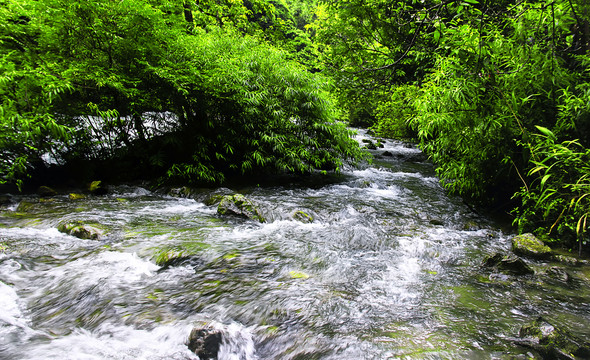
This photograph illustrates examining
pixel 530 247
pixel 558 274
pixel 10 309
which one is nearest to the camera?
pixel 10 309

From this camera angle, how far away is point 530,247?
12.9ft

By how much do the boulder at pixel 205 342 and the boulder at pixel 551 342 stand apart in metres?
2.43

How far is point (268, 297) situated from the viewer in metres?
2.88

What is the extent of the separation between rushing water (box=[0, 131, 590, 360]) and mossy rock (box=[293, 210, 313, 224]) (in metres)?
0.10

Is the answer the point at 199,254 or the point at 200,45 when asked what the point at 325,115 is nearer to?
the point at 200,45

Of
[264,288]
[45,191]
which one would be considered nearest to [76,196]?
[45,191]

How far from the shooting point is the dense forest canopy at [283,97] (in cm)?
→ 358

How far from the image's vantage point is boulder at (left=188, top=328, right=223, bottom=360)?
2125mm

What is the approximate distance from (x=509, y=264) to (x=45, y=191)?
8.32 meters

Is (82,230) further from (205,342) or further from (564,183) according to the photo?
(564,183)

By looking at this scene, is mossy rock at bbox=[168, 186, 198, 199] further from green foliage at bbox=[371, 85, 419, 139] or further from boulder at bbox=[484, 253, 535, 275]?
green foliage at bbox=[371, 85, 419, 139]

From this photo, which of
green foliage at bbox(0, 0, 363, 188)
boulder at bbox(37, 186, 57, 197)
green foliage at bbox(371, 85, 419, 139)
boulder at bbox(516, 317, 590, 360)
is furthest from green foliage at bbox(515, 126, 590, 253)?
green foliage at bbox(371, 85, 419, 139)

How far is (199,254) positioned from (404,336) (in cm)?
258

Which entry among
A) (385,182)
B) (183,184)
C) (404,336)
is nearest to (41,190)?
(183,184)
